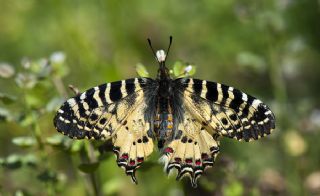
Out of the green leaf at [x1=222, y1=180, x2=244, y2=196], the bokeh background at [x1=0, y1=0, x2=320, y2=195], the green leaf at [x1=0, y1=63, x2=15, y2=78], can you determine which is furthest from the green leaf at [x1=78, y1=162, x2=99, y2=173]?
the green leaf at [x1=222, y1=180, x2=244, y2=196]

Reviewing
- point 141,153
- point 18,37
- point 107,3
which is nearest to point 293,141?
point 141,153

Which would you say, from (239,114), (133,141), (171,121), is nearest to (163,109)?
(171,121)

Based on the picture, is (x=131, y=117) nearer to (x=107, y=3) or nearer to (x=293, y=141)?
(x=293, y=141)

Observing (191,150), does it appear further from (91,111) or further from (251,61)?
(251,61)

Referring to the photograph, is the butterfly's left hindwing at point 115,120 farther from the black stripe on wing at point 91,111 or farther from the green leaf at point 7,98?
the green leaf at point 7,98

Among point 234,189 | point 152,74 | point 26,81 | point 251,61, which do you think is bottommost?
point 234,189

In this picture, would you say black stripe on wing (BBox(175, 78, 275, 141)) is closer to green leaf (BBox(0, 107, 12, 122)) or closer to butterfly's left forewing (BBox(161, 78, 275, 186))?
butterfly's left forewing (BBox(161, 78, 275, 186))
